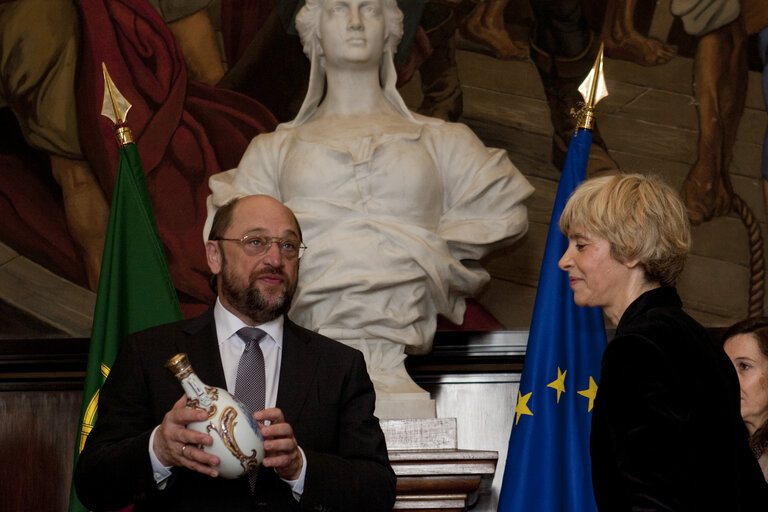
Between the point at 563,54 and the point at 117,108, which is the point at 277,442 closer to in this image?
the point at 117,108

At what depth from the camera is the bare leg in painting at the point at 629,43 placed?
21.3ft

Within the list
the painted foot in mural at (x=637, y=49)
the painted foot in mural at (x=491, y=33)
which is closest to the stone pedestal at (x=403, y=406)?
the painted foot in mural at (x=491, y=33)

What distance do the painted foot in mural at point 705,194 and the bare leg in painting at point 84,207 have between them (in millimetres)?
3253

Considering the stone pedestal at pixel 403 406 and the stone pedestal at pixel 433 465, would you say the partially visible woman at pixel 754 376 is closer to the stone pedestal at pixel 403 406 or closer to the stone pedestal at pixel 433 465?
the stone pedestal at pixel 433 465

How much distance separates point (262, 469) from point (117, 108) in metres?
2.41

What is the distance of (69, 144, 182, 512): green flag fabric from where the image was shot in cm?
477

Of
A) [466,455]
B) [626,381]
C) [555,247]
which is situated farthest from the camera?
[555,247]

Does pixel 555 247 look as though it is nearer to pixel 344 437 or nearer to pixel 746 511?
pixel 344 437

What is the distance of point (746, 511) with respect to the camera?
105 inches

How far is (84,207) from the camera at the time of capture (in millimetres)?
6457

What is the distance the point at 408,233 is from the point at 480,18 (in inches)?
85.6

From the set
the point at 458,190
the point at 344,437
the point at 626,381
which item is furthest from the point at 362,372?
the point at 458,190

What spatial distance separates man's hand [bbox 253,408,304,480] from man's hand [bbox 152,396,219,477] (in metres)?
0.15

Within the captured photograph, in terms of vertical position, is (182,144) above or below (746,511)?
above
